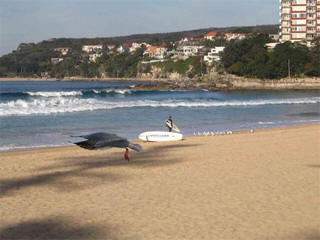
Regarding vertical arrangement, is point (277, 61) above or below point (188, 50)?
below

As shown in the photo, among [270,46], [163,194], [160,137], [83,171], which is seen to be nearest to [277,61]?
[270,46]

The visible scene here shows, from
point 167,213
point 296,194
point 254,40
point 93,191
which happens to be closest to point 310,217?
point 296,194

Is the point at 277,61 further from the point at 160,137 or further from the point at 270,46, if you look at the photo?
the point at 160,137

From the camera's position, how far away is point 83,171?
13375 mm

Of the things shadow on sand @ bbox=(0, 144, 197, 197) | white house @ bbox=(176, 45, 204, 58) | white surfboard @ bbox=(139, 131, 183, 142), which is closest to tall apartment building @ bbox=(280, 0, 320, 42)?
white house @ bbox=(176, 45, 204, 58)

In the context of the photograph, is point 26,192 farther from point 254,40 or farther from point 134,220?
point 254,40

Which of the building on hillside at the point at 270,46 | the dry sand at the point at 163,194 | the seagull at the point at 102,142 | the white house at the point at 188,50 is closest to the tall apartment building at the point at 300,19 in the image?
the building on hillside at the point at 270,46

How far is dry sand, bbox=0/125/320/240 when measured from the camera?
852 cm

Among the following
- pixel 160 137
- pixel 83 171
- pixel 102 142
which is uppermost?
pixel 102 142

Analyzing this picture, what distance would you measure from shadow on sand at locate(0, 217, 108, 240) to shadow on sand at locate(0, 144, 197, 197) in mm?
2200

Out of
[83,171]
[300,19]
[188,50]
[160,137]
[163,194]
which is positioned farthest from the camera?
[188,50]

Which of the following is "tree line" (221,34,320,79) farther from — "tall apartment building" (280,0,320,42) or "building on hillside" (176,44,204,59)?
"building on hillside" (176,44,204,59)

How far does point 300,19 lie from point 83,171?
101 meters

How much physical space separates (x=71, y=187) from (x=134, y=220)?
112 inches
